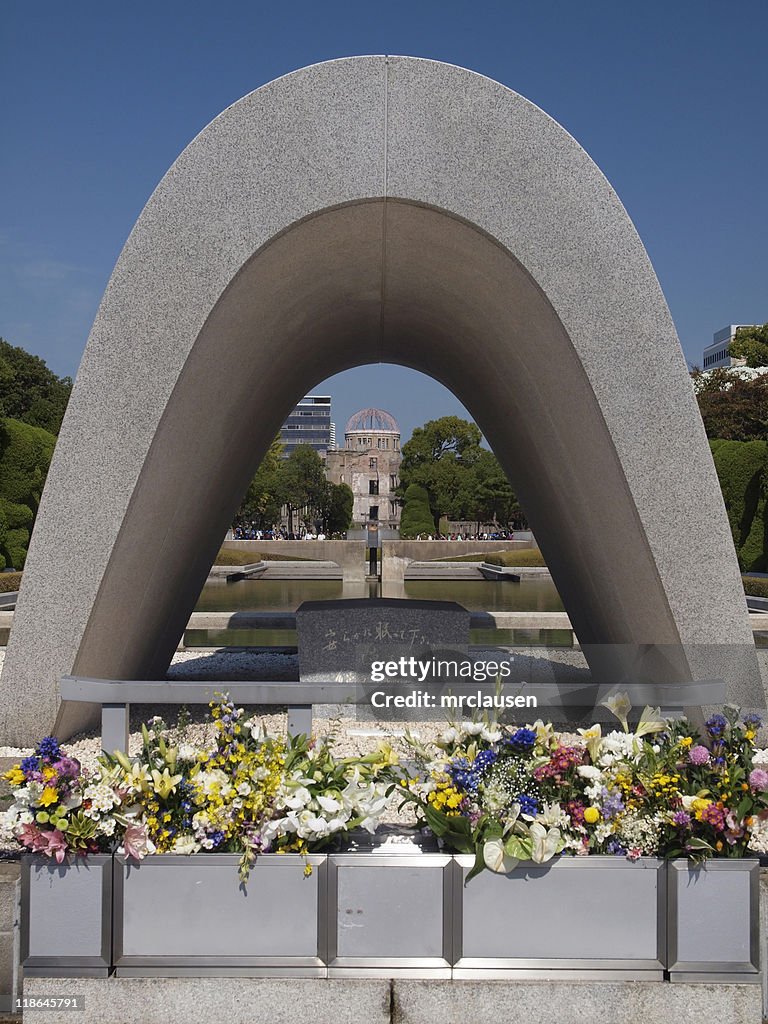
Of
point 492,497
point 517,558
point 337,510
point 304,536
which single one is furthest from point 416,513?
point 517,558

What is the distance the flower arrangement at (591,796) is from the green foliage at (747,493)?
24456 mm

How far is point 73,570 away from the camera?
551 cm

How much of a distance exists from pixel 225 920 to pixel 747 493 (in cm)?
2662

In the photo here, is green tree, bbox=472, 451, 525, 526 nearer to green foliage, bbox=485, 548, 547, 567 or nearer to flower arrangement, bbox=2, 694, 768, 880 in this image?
green foliage, bbox=485, 548, 547, 567

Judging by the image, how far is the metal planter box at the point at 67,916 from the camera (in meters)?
3.18

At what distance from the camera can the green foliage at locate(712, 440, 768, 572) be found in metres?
26.7

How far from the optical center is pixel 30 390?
44.2 meters

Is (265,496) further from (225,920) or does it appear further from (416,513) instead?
(225,920)

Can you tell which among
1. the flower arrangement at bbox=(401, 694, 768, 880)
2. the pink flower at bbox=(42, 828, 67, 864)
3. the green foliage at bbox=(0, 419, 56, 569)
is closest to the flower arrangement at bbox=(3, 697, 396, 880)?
the pink flower at bbox=(42, 828, 67, 864)

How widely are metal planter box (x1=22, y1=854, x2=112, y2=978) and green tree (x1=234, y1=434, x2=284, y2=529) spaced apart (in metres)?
44.0

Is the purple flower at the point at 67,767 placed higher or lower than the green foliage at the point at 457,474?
lower

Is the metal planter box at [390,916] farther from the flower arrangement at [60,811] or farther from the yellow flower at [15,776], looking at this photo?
the yellow flower at [15,776]

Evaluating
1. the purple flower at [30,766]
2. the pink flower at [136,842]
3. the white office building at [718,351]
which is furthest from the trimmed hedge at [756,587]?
the white office building at [718,351]

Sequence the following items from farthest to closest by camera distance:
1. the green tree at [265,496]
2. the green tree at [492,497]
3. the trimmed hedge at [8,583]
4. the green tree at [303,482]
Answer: the green tree at [303,482], the green tree at [492,497], the green tree at [265,496], the trimmed hedge at [8,583]
